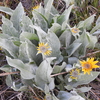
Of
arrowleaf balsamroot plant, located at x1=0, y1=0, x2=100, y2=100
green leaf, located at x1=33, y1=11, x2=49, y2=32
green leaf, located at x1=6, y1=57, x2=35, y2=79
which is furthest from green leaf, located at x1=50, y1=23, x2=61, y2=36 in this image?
green leaf, located at x1=6, y1=57, x2=35, y2=79

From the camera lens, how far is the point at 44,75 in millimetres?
1302

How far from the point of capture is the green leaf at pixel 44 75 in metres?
1.22

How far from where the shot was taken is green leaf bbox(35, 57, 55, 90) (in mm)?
1223

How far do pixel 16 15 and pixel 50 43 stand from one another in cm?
53

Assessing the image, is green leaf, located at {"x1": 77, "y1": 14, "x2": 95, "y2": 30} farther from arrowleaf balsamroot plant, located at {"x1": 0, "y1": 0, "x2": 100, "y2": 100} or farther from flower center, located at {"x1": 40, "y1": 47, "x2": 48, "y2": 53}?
flower center, located at {"x1": 40, "y1": 47, "x2": 48, "y2": 53}

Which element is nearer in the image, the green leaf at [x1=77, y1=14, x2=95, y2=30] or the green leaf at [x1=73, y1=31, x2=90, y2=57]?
the green leaf at [x1=73, y1=31, x2=90, y2=57]

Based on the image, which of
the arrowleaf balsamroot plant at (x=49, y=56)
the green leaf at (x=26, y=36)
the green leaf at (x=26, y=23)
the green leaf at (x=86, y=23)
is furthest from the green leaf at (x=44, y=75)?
the green leaf at (x=86, y=23)

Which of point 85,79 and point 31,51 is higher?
point 31,51

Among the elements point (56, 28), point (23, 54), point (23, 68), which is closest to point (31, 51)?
point (23, 54)

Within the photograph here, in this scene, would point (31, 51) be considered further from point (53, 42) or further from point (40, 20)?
point (40, 20)

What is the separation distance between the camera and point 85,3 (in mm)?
2021

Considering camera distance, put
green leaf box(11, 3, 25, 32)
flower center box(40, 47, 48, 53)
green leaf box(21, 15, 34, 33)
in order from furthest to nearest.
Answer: green leaf box(11, 3, 25, 32), green leaf box(21, 15, 34, 33), flower center box(40, 47, 48, 53)

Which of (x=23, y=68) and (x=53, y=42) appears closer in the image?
(x=23, y=68)

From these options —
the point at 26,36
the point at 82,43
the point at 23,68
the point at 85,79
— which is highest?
the point at 26,36
